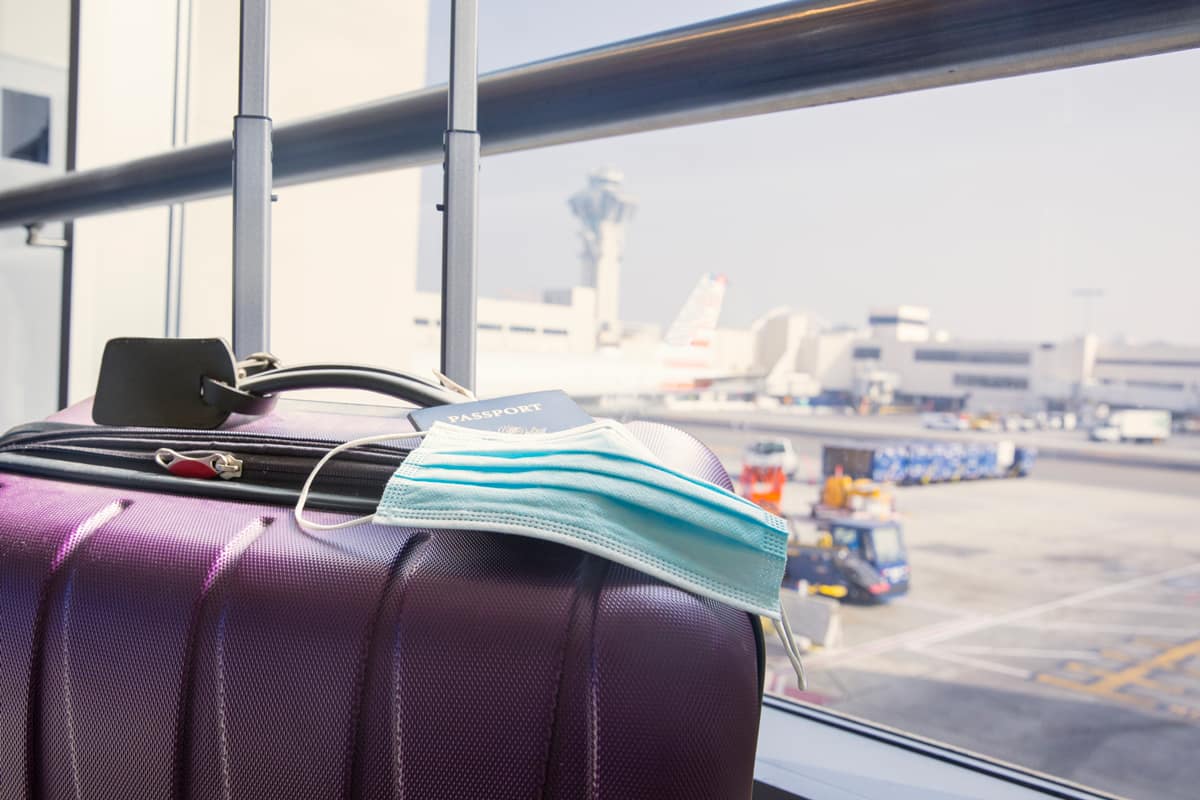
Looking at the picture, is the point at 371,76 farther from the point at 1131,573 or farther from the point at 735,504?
the point at 1131,573

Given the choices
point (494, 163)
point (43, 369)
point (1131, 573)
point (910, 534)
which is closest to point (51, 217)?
point (43, 369)

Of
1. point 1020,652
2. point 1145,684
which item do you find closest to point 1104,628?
point 1020,652

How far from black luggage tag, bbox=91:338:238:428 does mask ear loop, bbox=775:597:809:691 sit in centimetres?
44

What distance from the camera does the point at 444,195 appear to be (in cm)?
74

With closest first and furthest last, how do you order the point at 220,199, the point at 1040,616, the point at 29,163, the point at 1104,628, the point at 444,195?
the point at 444,195 < the point at 220,199 < the point at 29,163 < the point at 1104,628 < the point at 1040,616

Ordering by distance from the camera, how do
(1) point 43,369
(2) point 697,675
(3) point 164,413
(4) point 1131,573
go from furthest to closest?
(4) point 1131,573
(1) point 43,369
(3) point 164,413
(2) point 697,675

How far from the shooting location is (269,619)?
0.43m

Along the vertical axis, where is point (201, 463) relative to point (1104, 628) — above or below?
above

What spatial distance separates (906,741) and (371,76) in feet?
6.81

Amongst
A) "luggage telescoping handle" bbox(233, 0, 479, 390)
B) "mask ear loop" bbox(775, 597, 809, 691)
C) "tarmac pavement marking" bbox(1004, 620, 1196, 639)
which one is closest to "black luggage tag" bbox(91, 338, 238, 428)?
"luggage telescoping handle" bbox(233, 0, 479, 390)

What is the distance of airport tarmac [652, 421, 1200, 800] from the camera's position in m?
4.48

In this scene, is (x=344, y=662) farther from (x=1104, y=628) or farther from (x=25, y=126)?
(x=1104, y=628)

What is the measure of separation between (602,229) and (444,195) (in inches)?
59.6

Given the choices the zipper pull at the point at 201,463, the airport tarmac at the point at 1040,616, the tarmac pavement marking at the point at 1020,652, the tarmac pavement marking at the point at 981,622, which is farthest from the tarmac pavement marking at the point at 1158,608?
the zipper pull at the point at 201,463
